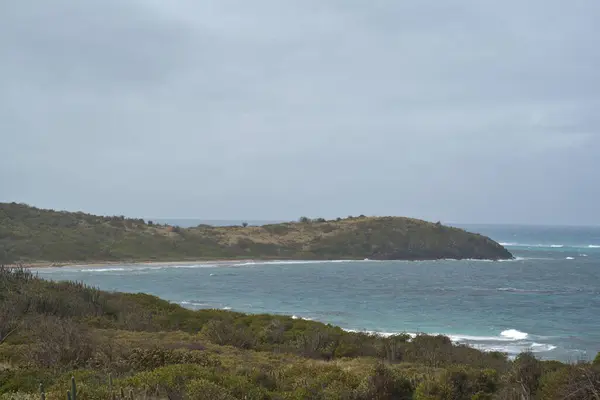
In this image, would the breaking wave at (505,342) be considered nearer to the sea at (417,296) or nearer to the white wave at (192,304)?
the sea at (417,296)

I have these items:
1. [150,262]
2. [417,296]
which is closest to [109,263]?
[150,262]

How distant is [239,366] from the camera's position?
14.8 meters

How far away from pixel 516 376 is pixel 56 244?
95.1 meters

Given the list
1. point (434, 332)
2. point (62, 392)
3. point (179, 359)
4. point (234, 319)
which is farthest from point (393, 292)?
point (62, 392)

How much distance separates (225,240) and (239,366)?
109 meters

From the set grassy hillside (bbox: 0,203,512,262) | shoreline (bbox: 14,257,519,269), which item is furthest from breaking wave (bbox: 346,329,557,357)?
grassy hillside (bbox: 0,203,512,262)

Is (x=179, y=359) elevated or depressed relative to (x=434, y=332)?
elevated

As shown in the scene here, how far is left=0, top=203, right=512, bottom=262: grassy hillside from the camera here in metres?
96.8

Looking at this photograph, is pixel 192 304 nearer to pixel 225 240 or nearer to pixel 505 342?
pixel 505 342

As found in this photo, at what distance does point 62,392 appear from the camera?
33.3 ft

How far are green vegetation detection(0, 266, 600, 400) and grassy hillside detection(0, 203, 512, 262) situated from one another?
7417cm

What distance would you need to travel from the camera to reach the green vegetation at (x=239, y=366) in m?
10.8

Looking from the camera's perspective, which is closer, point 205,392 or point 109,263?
point 205,392

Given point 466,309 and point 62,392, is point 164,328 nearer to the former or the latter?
point 62,392
